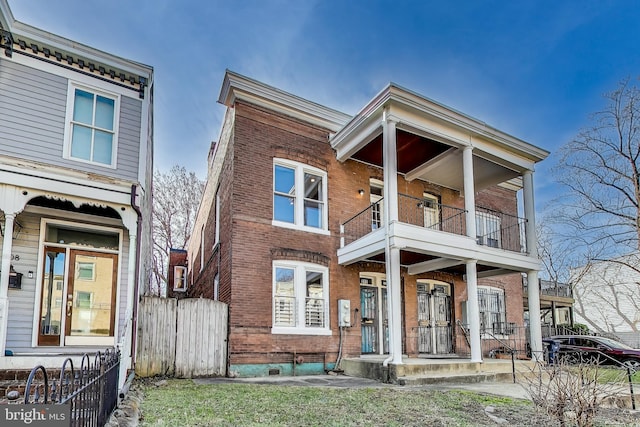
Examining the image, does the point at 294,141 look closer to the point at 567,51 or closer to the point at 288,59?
the point at 288,59

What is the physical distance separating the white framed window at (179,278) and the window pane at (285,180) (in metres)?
11.2

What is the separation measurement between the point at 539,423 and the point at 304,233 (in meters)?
8.09

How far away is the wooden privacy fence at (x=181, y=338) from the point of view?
10.6 meters

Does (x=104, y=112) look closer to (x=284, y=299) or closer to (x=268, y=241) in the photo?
(x=268, y=241)

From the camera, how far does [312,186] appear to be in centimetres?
1377

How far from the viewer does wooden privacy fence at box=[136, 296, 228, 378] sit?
10594 mm

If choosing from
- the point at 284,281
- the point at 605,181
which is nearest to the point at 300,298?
the point at 284,281

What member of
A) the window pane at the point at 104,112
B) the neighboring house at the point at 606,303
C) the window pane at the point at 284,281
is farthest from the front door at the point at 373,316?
the neighboring house at the point at 606,303

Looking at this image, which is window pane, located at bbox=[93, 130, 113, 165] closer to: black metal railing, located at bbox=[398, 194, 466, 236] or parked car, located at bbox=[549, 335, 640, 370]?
black metal railing, located at bbox=[398, 194, 466, 236]

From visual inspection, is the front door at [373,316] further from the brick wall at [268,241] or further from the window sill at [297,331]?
the window sill at [297,331]

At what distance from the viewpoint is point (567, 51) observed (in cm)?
2764

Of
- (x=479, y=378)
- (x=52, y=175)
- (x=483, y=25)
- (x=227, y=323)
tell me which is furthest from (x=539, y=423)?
(x=483, y=25)

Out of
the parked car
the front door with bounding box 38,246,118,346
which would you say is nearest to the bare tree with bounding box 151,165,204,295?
the front door with bounding box 38,246,118,346

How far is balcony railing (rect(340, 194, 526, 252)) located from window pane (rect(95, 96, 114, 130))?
6629 mm
